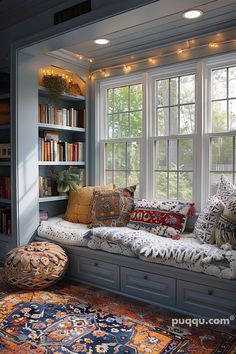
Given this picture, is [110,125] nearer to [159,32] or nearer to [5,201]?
[159,32]

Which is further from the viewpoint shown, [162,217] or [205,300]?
[162,217]

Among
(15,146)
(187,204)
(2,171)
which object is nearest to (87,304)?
(187,204)

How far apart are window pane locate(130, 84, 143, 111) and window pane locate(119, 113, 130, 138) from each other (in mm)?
136

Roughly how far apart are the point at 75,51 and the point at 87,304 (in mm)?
2925

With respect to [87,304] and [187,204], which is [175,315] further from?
[187,204]

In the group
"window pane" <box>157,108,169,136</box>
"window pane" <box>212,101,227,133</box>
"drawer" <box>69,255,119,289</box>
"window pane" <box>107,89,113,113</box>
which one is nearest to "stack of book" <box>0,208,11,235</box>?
"drawer" <box>69,255,119,289</box>

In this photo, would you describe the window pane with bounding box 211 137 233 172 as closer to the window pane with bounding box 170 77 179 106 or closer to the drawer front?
the window pane with bounding box 170 77 179 106

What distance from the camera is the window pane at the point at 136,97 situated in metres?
3.94

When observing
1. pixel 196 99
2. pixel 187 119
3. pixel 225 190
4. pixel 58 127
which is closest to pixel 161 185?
pixel 187 119

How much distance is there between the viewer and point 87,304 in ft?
9.03

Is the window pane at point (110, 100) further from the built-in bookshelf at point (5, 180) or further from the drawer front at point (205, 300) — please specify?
the drawer front at point (205, 300)

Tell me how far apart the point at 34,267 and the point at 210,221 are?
5.39 feet

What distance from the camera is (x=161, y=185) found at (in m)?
3.78

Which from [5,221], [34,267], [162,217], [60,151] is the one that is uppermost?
[60,151]
